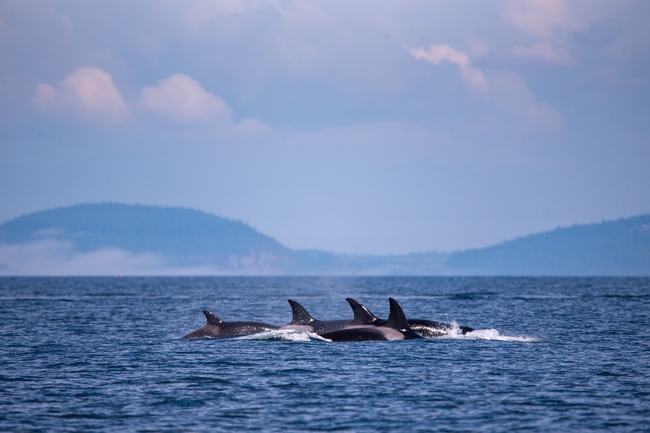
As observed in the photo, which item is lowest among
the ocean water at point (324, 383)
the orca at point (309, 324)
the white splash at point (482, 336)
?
the ocean water at point (324, 383)

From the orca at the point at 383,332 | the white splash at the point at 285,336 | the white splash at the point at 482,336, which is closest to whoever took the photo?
the orca at the point at 383,332

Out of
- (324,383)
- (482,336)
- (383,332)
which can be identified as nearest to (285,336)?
(383,332)

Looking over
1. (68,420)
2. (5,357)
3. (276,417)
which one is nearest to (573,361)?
(276,417)

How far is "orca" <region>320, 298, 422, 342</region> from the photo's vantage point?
3256 cm

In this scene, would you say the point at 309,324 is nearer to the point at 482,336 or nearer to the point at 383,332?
the point at 383,332

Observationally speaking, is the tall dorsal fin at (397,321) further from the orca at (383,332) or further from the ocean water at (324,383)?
the ocean water at (324,383)

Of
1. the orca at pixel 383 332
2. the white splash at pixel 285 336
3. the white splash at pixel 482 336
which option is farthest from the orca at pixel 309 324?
the white splash at pixel 482 336

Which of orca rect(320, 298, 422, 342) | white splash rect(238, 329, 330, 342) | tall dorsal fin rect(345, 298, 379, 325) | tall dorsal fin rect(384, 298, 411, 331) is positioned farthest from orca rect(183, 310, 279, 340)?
tall dorsal fin rect(384, 298, 411, 331)

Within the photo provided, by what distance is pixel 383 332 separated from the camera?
32969mm

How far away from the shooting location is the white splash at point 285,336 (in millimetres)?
33625

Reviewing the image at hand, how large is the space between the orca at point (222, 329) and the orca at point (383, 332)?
11.5ft

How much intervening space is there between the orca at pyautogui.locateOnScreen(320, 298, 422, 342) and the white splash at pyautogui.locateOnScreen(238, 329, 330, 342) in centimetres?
65

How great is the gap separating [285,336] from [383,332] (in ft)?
12.5

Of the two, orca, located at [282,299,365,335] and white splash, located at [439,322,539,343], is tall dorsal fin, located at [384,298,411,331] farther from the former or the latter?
orca, located at [282,299,365,335]
